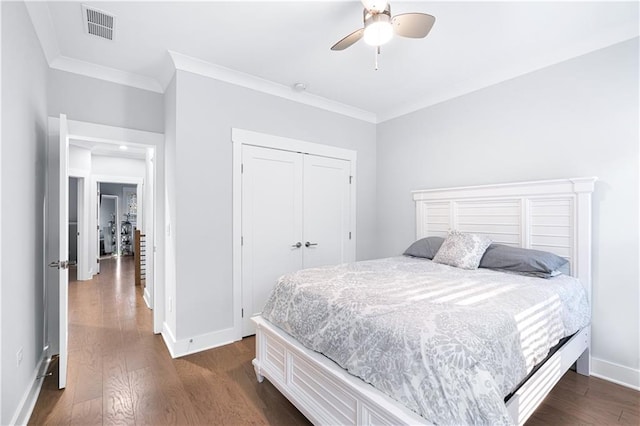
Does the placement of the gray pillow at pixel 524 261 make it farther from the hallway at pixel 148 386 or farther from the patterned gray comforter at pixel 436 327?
the hallway at pixel 148 386

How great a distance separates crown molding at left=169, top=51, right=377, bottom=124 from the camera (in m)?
2.74

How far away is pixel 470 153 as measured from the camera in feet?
10.6

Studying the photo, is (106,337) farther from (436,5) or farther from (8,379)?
(436,5)

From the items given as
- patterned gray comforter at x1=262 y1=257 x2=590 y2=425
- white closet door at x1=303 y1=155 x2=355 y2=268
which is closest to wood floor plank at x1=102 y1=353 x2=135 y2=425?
patterned gray comforter at x1=262 y1=257 x2=590 y2=425

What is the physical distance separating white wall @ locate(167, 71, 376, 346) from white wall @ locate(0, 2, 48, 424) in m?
0.95

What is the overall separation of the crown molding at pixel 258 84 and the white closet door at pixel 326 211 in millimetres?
664

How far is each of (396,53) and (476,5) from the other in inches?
28.6

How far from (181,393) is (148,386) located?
30 centimetres

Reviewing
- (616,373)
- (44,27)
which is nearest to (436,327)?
(616,373)

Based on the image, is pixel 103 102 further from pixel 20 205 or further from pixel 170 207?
pixel 20 205

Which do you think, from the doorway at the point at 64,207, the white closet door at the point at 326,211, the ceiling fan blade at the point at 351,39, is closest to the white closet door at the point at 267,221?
the white closet door at the point at 326,211

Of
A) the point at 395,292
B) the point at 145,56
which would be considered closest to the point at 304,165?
the point at 145,56

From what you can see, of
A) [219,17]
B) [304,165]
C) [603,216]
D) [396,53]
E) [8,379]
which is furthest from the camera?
[304,165]

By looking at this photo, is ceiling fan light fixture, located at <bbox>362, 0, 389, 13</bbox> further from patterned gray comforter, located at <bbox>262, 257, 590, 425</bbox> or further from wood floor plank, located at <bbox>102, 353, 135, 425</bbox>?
wood floor plank, located at <bbox>102, 353, 135, 425</bbox>
